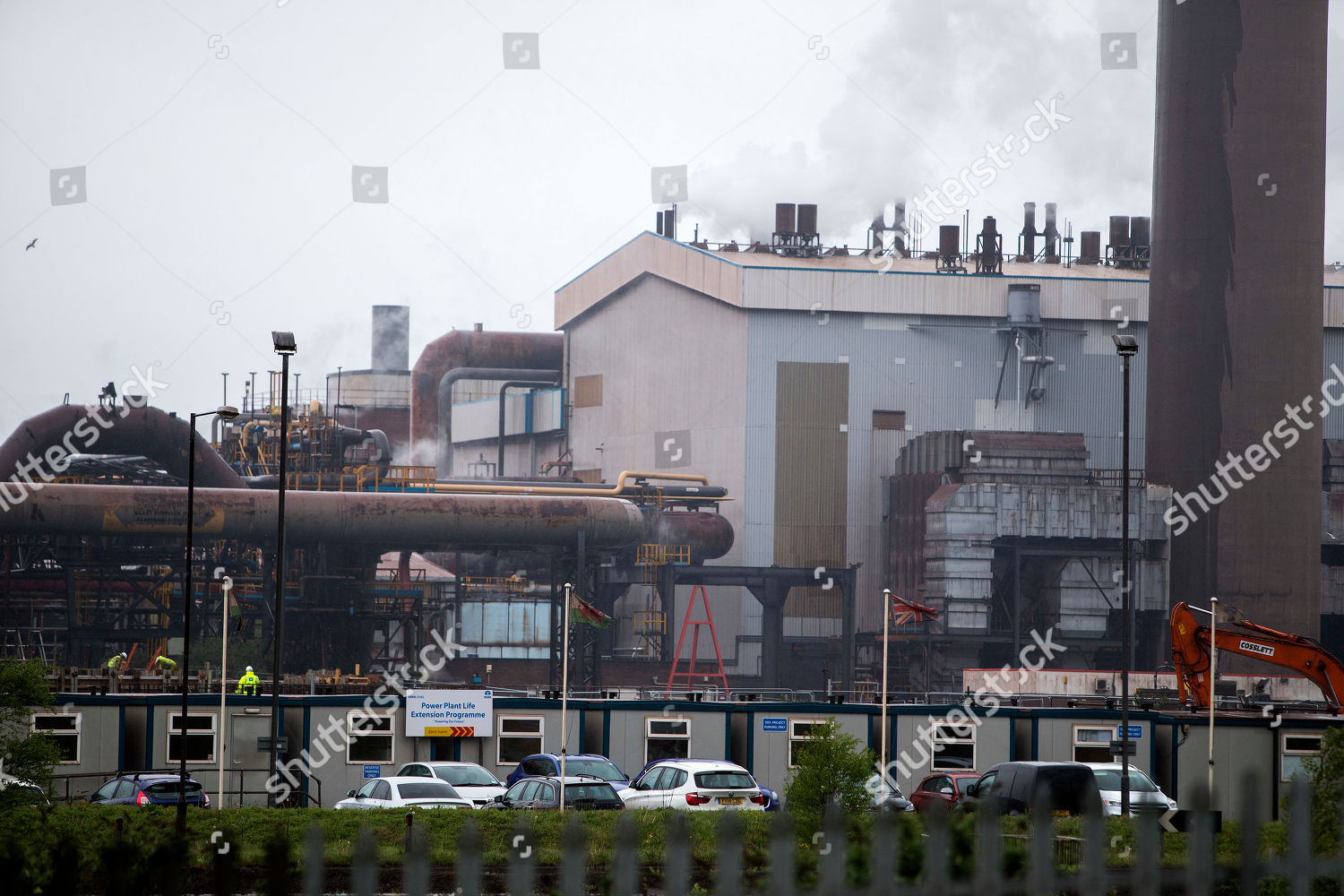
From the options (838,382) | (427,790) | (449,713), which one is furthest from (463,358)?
(427,790)

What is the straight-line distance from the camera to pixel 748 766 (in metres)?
34.2

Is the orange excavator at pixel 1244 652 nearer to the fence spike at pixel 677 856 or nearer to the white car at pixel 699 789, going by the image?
the white car at pixel 699 789

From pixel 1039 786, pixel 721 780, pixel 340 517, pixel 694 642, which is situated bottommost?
pixel 694 642

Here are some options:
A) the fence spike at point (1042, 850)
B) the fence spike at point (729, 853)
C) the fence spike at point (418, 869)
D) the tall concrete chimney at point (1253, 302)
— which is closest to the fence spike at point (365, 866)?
the fence spike at point (418, 869)

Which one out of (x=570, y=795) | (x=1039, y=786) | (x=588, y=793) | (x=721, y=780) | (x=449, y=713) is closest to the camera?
(x=1039, y=786)

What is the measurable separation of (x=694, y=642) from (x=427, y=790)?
49637 mm

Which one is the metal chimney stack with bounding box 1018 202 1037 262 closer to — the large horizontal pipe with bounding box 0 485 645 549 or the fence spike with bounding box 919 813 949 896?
the large horizontal pipe with bounding box 0 485 645 549

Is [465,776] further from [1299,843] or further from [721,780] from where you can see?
[1299,843]

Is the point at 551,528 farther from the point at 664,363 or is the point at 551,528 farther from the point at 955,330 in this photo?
the point at 955,330

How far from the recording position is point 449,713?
34000 mm

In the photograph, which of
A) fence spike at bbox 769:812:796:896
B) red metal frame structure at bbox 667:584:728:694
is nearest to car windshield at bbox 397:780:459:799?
fence spike at bbox 769:812:796:896

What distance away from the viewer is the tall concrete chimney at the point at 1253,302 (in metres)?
70.0

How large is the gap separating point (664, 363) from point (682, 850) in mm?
78337

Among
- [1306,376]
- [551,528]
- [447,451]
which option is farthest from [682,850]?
[447,451]
